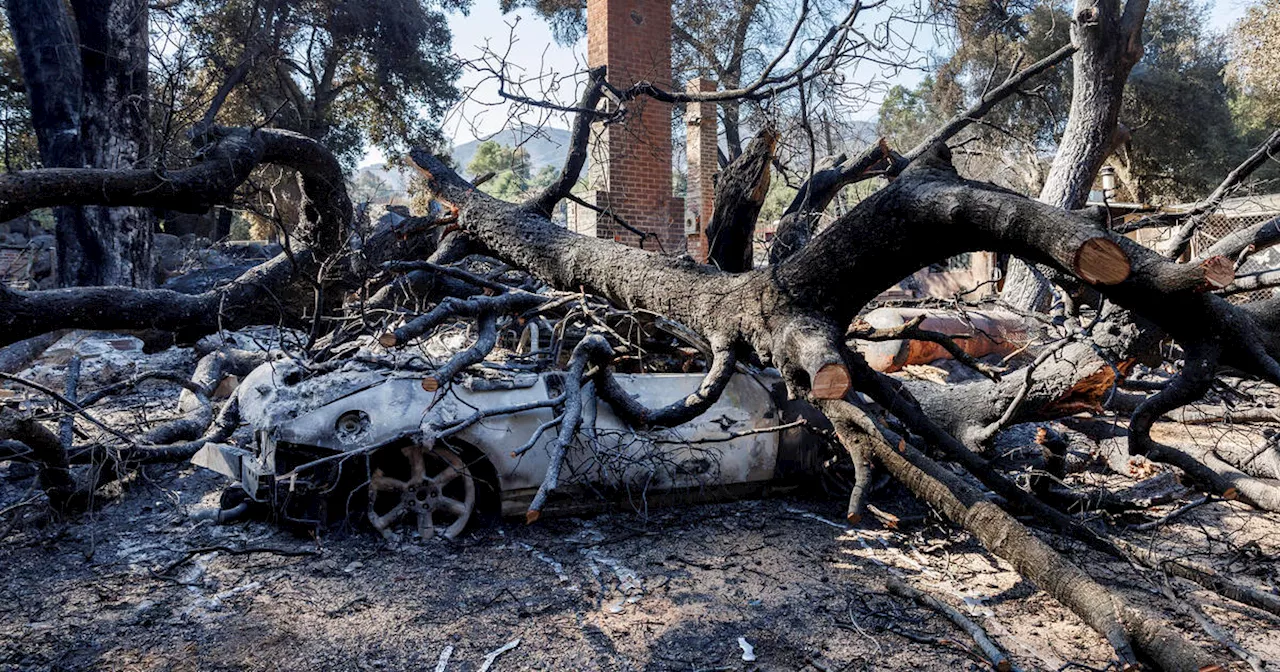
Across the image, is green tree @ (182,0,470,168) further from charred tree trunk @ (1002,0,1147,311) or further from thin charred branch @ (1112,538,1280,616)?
thin charred branch @ (1112,538,1280,616)

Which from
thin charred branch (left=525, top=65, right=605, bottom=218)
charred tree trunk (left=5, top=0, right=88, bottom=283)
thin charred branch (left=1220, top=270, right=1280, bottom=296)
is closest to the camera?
thin charred branch (left=1220, top=270, right=1280, bottom=296)

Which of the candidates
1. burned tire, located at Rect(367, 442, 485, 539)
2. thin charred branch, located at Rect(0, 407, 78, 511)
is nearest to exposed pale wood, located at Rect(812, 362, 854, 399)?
burned tire, located at Rect(367, 442, 485, 539)

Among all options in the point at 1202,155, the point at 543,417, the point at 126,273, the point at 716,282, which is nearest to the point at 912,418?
the point at 716,282

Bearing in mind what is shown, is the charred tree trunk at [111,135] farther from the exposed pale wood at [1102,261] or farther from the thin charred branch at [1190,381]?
the thin charred branch at [1190,381]

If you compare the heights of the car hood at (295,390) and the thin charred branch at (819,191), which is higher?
the thin charred branch at (819,191)

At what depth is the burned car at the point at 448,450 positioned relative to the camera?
461cm

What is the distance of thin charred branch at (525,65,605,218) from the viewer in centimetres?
571

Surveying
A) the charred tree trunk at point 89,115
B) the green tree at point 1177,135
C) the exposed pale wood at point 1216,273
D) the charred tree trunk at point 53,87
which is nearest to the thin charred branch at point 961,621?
the exposed pale wood at point 1216,273

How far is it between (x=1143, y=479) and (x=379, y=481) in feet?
18.0

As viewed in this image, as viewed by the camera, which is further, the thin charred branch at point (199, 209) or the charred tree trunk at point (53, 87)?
the charred tree trunk at point (53, 87)

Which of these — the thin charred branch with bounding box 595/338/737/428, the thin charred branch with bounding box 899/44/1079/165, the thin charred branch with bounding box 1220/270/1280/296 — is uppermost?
the thin charred branch with bounding box 899/44/1079/165

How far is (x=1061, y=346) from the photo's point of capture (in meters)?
4.66

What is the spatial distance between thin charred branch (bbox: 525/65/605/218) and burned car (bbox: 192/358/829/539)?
1.42 m

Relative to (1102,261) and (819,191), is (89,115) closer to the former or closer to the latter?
(819,191)
